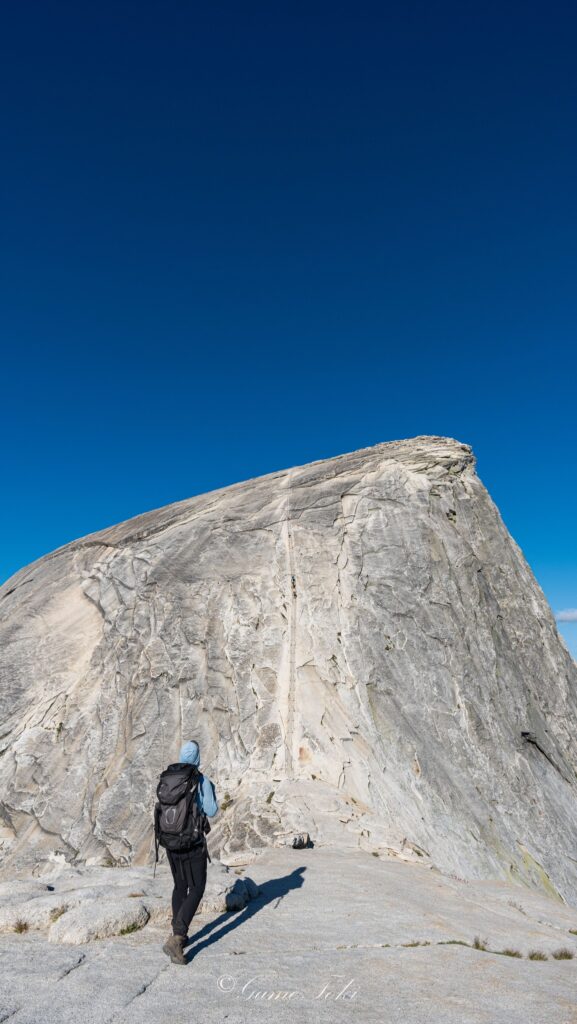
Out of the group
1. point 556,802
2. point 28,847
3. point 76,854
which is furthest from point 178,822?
point 556,802

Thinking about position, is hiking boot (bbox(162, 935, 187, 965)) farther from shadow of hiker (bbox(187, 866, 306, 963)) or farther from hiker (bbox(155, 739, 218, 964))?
hiker (bbox(155, 739, 218, 964))

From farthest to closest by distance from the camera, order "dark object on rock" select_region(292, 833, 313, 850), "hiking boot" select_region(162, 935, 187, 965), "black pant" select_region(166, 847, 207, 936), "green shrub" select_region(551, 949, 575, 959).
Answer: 1. "dark object on rock" select_region(292, 833, 313, 850)
2. "green shrub" select_region(551, 949, 575, 959)
3. "black pant" select_region(166, 847, 207, 936)
4. "hiking boot" select_region(162, 935, 187, 965)

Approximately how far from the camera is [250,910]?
33.4 feet

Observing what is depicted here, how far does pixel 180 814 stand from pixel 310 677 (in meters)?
14.7

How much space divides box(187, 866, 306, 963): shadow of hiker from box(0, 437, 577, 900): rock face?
154 inches

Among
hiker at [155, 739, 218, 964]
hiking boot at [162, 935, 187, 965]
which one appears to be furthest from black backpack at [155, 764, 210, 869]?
hiking boot at [162, 935, 187, 965]

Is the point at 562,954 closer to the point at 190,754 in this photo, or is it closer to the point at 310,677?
the point at 190,754

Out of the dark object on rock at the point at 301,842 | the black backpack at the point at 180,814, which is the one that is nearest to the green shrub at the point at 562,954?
the black backpack at the point at 180,814

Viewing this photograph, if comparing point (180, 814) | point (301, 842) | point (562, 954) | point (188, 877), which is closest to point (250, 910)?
point (188, 877)

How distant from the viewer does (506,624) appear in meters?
30.2

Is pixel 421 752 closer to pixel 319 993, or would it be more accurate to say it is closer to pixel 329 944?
pixel 329 944

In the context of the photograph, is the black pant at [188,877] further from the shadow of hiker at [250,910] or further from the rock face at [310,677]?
the rock face at [310,677]

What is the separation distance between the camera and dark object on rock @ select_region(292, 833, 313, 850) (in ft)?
49.9

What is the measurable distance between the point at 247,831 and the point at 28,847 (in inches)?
444
